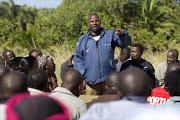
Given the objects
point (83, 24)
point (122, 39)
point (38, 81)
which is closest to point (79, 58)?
point (122, 39)

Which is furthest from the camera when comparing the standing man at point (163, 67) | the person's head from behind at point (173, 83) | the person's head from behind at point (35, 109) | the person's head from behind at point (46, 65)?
the standing man at point (163, 67)

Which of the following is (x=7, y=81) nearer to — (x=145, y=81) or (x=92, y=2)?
(x=145, y=81)

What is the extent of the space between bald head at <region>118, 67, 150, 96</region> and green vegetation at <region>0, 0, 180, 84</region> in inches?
299

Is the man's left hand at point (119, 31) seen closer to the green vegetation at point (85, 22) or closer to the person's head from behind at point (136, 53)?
the person's head from behind at point (136, 53)

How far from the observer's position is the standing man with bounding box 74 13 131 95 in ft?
15.8

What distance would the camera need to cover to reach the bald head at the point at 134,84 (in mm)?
2053

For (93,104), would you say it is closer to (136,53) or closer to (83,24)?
(136,53)

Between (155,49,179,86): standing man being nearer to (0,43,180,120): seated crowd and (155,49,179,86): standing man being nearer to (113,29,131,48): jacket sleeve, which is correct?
(113,29,131,48): jacket sleeve

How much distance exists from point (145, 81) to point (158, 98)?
158 centimetres

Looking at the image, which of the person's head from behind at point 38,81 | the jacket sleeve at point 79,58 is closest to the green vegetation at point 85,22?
the jacket sleeve at point 79,58

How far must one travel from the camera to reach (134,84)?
205cm

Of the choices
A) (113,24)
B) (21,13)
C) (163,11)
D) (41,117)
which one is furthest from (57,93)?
(21,13)

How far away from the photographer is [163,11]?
1970cm

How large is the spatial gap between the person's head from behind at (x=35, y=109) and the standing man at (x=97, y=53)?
10.6 feet
